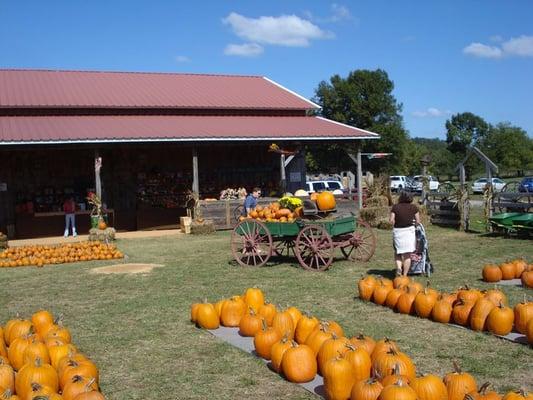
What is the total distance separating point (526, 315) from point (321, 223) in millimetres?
5388

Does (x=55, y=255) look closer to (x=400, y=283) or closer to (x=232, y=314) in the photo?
(x=232, y=314)

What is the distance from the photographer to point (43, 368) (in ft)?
16.7

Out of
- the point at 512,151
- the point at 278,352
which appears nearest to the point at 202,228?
the point at 278,352

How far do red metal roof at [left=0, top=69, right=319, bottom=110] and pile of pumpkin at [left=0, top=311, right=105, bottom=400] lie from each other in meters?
17.7

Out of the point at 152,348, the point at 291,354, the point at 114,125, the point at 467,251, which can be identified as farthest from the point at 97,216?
the point at 291,354

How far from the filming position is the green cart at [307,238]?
1166cm

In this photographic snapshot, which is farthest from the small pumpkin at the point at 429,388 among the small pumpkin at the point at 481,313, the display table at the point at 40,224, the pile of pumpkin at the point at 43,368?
the display table at the point at 40,224

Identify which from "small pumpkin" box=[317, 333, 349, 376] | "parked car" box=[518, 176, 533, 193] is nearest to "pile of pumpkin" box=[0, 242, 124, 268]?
"small pumpkin" box=[317, 333, 349, 376]

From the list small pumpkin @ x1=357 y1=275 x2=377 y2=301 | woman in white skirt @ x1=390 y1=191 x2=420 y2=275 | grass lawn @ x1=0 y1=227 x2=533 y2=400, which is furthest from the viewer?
woman in white skirt @ x1=390 y1=191 x2=420 y2=275

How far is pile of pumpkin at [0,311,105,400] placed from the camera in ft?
15.1

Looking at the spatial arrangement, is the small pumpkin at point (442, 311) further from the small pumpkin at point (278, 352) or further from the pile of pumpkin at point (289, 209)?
the pile of pumpkin at point (289, 209)

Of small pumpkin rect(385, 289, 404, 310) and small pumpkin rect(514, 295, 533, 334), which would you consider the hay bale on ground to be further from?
small pumpkin rect(514, 295, 533, 334)

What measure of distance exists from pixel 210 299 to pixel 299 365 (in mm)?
4033

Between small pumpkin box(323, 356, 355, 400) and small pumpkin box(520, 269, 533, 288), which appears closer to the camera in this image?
small pumpkin box(323, 356, 355, 400)
